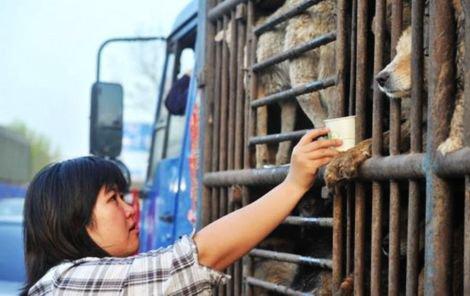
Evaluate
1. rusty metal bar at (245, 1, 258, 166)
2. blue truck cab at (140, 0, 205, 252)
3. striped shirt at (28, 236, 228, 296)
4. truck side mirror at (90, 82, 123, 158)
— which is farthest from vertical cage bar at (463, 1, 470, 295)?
truck side mirror at (90, 82, 123, 158)

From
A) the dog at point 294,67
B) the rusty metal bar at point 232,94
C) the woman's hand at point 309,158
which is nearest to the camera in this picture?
the woman's hand at point 309,158

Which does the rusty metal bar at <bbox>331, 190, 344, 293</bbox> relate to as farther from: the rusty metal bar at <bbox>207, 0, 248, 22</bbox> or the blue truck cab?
the blue truck cab

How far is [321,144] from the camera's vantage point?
7.97 ft

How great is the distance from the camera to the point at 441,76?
205cm

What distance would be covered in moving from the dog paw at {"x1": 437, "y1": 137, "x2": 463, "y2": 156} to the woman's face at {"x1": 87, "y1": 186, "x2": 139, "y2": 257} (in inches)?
38.0

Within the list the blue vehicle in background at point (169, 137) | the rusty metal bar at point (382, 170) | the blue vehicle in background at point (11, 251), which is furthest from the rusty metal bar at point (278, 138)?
the blue vehicle in background at point (11, 251)

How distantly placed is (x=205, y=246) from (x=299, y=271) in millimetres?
959

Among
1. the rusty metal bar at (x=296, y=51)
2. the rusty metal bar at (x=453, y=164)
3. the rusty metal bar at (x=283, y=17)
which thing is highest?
the rusty metal bar at (x=283, y=17)

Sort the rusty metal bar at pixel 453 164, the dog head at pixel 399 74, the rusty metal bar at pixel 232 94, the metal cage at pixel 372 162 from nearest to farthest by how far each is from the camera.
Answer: the rusty metal bar at pixel 453 164, the metal cage at pixel 372 162, the dog head at pixel 399 74, the rusty metal bar at pixel 232 94

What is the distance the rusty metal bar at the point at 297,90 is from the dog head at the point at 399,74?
1.02 ft

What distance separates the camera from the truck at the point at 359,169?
2.04 meters

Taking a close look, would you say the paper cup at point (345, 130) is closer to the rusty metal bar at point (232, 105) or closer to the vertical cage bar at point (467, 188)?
the vertical cage bar at point (467, 188)

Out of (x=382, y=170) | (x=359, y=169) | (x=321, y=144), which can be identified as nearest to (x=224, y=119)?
(x=321, y=144)

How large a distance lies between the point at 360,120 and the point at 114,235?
2.61 feet
